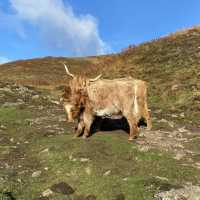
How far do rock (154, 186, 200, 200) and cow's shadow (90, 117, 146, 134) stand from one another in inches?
288

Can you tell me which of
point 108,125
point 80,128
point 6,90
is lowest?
point 80,128

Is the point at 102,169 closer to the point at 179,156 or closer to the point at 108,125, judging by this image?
the point at 179,156

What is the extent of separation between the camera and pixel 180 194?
1295cm

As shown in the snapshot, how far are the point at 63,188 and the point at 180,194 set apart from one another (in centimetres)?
379

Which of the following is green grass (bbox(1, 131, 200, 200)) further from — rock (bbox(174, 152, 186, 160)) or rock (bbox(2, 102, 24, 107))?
rock (bbox(2, 102, 24, 107))

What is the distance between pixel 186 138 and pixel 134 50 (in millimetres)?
31593

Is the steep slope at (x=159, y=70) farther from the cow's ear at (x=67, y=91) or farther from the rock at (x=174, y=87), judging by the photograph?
the cow's ear at (x=67, y=91)

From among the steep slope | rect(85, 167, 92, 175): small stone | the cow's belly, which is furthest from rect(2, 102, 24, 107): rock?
rect(85, 167, 92, 175): small stone

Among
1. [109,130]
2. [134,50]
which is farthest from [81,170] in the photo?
[134,50]

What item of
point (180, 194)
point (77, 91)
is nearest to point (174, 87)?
point (77, 91)

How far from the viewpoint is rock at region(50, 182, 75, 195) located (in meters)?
14.0

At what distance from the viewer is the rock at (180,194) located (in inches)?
504

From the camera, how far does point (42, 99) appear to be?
3058 cm

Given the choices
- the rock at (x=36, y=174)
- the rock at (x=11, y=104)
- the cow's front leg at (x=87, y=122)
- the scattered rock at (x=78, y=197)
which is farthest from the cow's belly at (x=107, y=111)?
the rock at (x=11, y=104)
